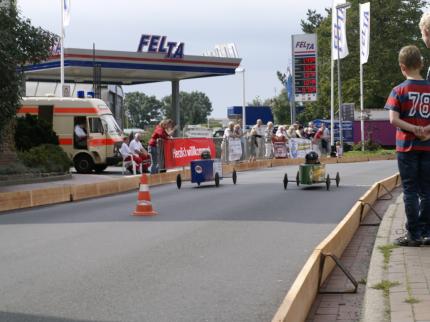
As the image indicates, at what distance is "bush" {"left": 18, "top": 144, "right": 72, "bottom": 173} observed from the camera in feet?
77.4

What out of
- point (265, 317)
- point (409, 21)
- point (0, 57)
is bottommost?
point (265, 317)

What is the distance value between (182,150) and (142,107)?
150 metres

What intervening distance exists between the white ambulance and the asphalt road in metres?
13.5

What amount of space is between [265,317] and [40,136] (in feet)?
70.2

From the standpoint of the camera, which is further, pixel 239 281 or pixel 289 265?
pixel 289 265

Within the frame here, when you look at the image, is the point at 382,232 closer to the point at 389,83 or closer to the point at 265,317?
the point at 265,317

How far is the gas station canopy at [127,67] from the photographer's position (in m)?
43.5

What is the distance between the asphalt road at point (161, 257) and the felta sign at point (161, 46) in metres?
31.9

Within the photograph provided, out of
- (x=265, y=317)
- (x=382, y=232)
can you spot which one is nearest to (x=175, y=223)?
(x=382, y=232)

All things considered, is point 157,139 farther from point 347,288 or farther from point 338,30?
point 338,30

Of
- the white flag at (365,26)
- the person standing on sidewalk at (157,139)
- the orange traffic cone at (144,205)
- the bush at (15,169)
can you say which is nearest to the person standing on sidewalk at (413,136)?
the orange traffic cone at (144,205)

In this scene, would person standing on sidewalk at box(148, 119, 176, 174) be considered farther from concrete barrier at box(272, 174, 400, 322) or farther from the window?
concrete barrier at box(272, 174, 400, 322)

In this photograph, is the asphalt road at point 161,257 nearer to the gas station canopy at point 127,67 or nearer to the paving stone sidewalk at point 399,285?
the paving stone sidewalk at point 399,285

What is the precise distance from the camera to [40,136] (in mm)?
26516
